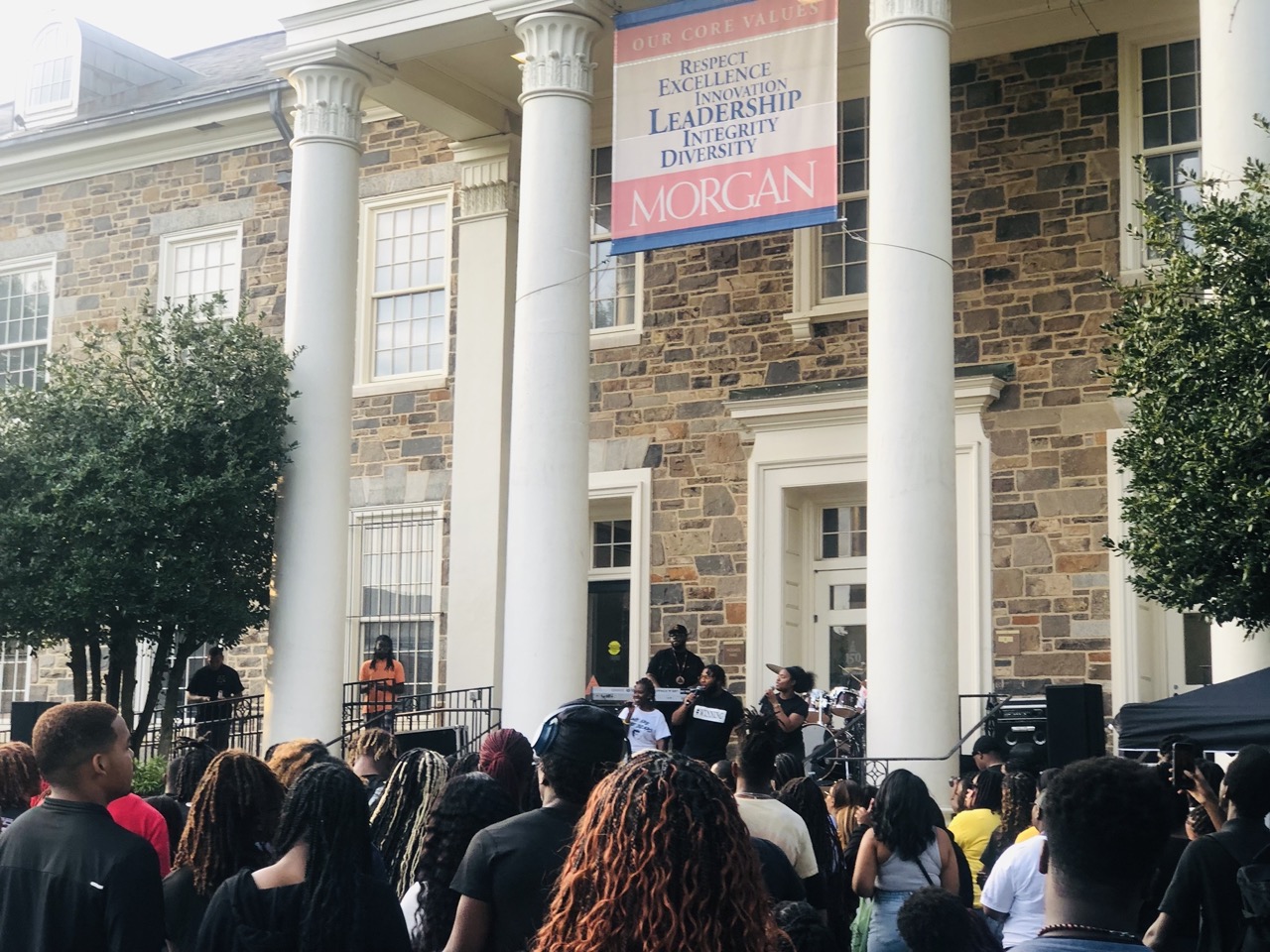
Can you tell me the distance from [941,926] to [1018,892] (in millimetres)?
1895

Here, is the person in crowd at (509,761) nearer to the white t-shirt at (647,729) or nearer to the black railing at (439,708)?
the white t-shirt at (647,729)

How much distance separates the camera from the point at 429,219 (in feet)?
64.3

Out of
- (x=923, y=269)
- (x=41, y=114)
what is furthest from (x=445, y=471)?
(x=41, y=114)

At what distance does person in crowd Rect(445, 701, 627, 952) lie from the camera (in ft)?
12.8

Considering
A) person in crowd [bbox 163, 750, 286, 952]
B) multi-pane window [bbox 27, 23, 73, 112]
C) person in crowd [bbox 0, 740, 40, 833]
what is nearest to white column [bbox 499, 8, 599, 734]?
person in crowd [bbox 0, 740, 40, 833]

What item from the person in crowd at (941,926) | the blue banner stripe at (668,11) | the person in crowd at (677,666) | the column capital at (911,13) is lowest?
the person in crowd at (941,926)

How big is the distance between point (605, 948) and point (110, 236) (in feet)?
67.5

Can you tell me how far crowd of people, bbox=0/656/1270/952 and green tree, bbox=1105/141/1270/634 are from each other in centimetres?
321

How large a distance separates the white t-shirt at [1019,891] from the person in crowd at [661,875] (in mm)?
3811

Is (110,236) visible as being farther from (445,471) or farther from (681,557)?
(681,557)

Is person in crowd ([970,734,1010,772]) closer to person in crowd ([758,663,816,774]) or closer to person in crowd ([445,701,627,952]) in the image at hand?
person in crowd ([758,663,816,774])

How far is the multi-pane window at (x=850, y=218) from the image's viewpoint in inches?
673

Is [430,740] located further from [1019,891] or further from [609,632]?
[609,632]

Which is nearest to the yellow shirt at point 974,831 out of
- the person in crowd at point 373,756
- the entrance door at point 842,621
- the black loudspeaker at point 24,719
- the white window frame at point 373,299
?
the person in crowd at point 373,756
